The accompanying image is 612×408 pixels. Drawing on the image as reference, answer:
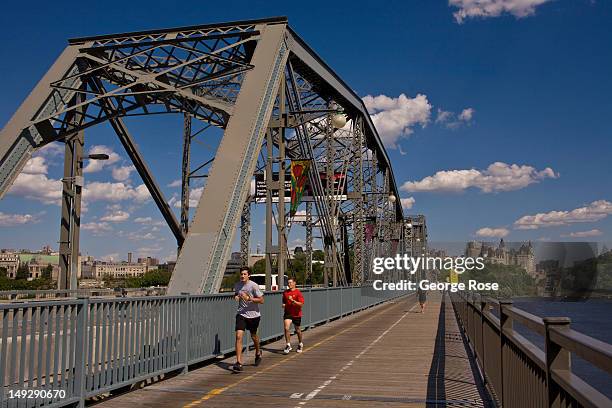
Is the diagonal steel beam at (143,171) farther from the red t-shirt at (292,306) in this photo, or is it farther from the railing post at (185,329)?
the railing post at (185,329)

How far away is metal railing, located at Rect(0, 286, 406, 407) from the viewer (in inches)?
251

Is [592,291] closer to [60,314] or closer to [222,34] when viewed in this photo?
[222,34]

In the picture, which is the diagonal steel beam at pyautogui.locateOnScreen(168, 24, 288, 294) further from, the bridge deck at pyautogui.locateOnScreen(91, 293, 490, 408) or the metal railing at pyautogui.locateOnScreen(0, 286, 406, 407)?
the bridge deck at pyautogui.locateOnScreen(91, 293, 490, 408)

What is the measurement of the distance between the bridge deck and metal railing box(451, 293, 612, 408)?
1868 mm

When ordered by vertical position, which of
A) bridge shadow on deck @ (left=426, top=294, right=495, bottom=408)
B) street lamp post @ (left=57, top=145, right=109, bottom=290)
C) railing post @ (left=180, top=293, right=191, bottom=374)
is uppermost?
street lamp post @ (left=57, top=145, right=109, bottom=290)

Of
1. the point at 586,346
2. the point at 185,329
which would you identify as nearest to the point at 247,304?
the point at 185,329

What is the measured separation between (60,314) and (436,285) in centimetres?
10951

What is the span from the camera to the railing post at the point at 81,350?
7547 mm

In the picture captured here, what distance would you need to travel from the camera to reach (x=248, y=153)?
17016 mm

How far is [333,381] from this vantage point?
10250 millimetres

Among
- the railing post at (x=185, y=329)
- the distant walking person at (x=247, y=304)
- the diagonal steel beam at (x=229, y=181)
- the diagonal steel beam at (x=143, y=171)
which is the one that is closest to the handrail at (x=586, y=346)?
the railing post at (x=185, y=329)

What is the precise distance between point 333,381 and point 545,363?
644 centimetres

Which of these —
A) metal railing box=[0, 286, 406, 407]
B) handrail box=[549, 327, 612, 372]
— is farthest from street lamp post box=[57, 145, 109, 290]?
handrail box=[549, 327, 612, 372]

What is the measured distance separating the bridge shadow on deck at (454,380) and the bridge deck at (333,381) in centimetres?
1
